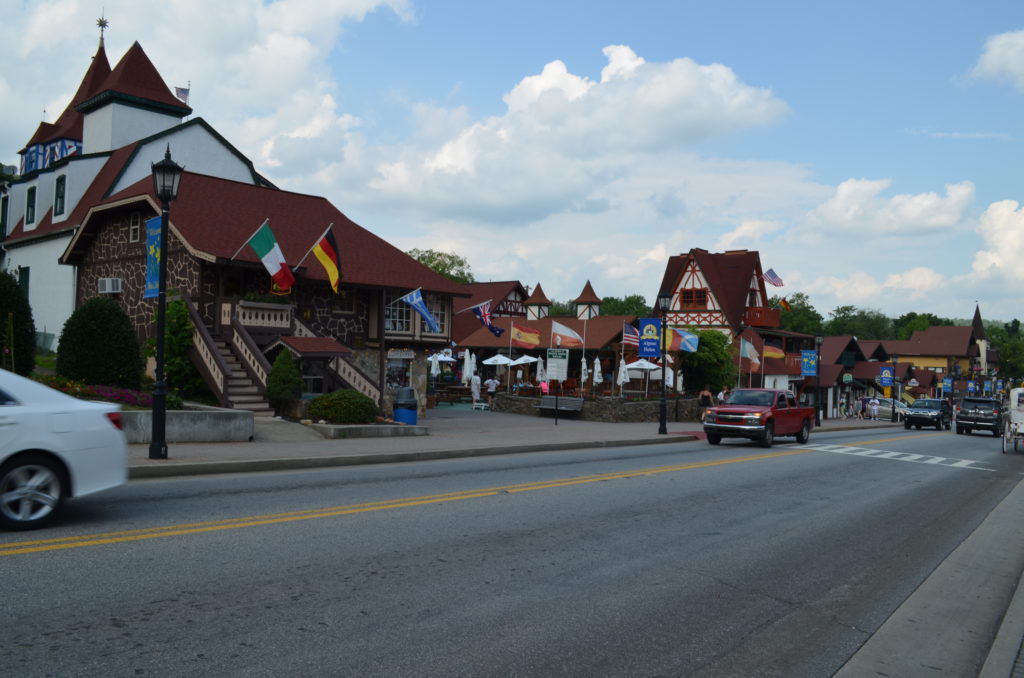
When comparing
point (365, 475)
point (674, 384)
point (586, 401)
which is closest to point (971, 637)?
point (365, 475)

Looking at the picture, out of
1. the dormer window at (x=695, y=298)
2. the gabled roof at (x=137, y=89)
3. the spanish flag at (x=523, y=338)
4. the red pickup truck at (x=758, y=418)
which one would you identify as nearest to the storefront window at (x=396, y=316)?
the spanish flag at (x=523, y=338)

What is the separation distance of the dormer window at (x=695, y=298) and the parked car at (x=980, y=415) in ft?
58.1

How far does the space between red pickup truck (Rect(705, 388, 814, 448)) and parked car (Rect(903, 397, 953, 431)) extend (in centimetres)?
2197

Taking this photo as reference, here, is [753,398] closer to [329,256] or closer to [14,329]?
[329,256]

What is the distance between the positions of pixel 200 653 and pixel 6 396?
171 inches

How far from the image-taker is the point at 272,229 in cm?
2825

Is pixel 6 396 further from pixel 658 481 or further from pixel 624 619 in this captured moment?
pixel 658 481

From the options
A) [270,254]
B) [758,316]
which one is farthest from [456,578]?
[758,316]

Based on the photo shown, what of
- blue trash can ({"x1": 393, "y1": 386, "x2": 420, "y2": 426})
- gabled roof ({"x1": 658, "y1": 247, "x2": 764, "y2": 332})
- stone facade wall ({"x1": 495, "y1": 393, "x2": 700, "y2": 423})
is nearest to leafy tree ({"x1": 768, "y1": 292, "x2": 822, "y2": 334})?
gabled roof ({"x1": 658, "y1": 247, "x2": 764, "y2": 332})

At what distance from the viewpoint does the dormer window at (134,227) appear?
26.7 meters

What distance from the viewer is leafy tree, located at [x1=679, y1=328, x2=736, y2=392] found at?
4359 centimetres

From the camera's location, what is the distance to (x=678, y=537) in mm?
9094

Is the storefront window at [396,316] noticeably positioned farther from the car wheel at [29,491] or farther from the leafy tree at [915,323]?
the leafy tree at [915,323]

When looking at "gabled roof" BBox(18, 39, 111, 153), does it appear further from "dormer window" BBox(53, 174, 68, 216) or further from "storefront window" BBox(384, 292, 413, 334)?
"storefront window" BBox(384, 292, 413, 334)
